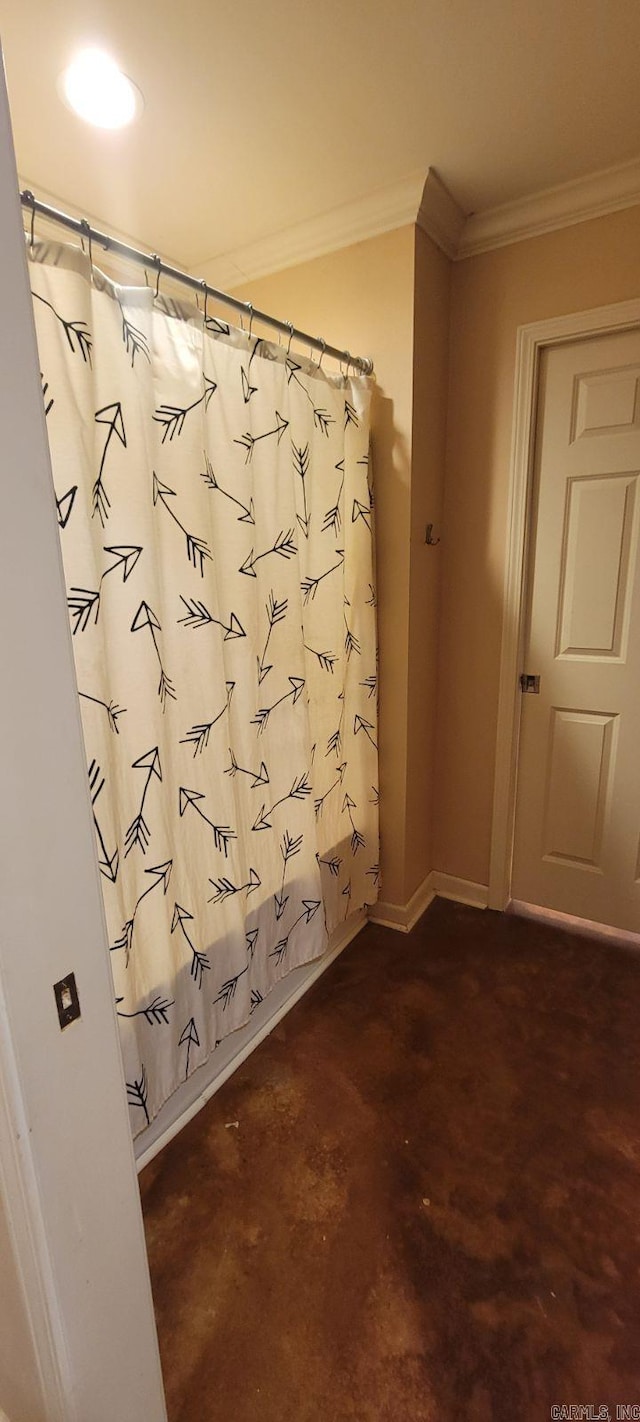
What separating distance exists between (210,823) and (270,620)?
0.53m

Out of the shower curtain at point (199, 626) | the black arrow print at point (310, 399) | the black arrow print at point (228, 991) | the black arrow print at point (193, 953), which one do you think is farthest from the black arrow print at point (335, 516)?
the black arrow print at point (228, 991)

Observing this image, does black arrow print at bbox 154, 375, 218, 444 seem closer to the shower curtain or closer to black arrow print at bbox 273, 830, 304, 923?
the shower curtain

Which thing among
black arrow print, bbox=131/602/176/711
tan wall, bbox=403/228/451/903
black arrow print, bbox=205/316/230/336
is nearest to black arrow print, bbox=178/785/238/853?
black arrow print, bbox=131/602/176/711

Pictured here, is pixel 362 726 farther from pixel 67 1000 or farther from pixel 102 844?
pixel 67 1000

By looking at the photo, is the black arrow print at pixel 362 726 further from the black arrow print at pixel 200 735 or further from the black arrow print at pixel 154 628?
the black arrow print at pixel 154 628

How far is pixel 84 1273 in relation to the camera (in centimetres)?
71

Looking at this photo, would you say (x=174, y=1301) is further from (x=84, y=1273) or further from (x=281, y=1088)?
(x=84, y=1273)

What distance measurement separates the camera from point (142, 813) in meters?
1.23

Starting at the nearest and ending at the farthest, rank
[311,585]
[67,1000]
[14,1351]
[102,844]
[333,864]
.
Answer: [67,1000], [14,1351], [102,844], [311,585], [333,864]

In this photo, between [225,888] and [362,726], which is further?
[362,726]

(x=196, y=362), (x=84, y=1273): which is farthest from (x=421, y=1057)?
(x=196, y=362)

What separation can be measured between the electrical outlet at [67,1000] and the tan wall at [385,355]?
1.58 metres

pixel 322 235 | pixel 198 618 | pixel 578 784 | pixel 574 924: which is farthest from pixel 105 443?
pixel 574 924

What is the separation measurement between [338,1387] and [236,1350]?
7.4 inches
